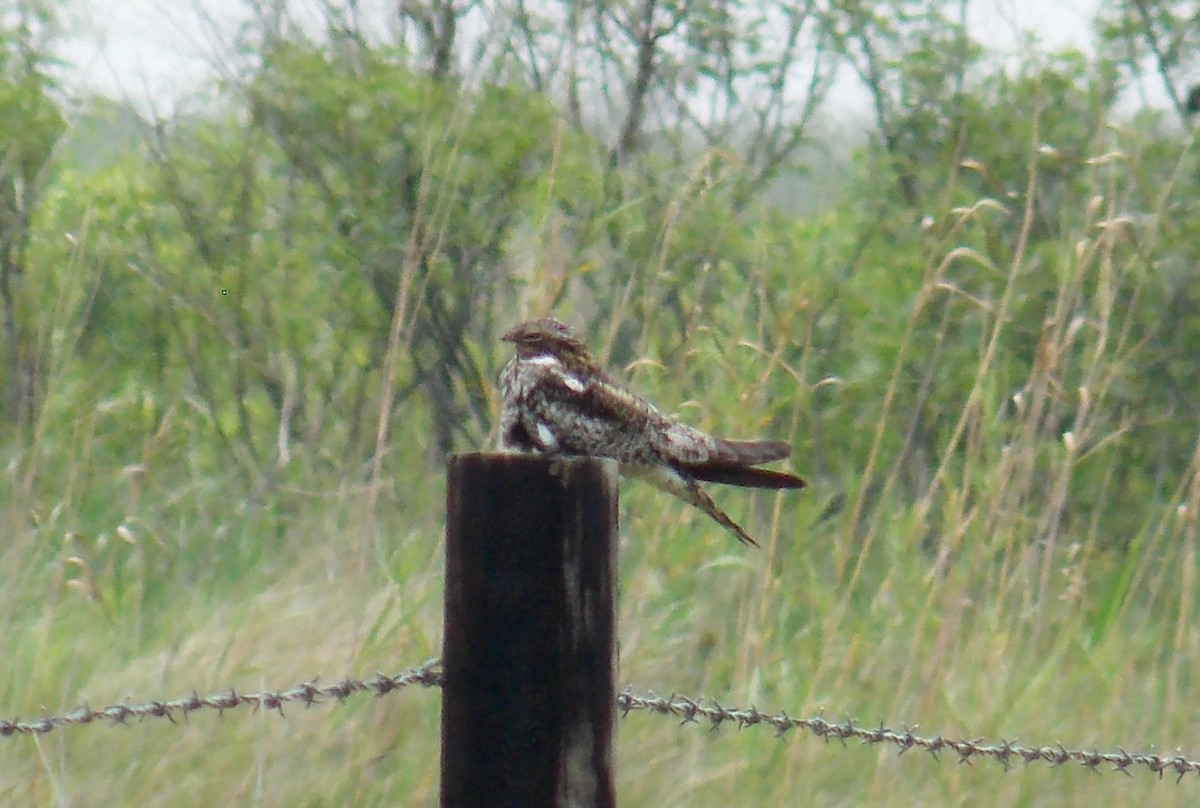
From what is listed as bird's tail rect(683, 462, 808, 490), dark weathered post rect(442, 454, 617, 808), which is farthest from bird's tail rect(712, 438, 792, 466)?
dark weathered post rect(442, 454, 617, 808)

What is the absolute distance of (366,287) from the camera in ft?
18.9

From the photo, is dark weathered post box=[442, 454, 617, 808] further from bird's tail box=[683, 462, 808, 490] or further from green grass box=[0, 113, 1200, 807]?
green grass box=[0, 113, 1200, 807]

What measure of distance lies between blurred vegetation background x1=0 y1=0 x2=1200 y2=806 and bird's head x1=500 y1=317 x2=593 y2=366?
54 cm

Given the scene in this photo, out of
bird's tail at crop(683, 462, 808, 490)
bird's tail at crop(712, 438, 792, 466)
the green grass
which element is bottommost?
the green grass

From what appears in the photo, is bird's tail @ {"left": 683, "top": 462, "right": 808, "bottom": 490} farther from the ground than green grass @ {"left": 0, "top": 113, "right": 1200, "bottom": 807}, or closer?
farther from the ground

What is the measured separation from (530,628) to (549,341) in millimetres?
1292

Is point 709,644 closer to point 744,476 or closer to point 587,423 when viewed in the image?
point 587,423

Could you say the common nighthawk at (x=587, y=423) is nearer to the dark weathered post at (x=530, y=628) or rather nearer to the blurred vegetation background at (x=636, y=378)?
the blurred vegetation background at (x=636, y=378)

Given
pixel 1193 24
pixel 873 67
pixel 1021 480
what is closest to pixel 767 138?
pixel 873 67

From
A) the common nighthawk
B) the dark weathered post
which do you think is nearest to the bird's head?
the common nighthawk

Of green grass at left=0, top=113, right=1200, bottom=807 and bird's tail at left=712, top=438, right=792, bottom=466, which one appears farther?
green grass at left=0, top=113, right=1200, bottom=807

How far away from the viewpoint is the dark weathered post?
1703 millimetres

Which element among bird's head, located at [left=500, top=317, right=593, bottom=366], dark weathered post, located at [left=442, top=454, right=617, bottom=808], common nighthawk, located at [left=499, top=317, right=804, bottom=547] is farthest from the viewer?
bird's head, located at [left=500, top=317, right=593, bottom=366]

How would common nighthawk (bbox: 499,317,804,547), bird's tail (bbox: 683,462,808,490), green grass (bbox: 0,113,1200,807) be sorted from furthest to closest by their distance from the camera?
green grass (bbox: 0,113,1200,807)
common nighthawk (bbox: 499,317,804,547)
bird's tail (bbox: 683,462,808,490)
